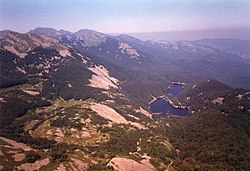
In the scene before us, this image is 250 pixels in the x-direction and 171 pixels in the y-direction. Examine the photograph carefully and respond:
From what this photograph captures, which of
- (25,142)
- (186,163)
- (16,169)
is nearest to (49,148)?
(25,142)

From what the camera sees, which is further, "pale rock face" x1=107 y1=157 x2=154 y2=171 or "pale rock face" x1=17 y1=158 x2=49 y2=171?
"pale rock face" x1=107 y1=157 x2=154 y2=171

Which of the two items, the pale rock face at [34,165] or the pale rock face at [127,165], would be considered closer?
the pale rock face at [34,165]

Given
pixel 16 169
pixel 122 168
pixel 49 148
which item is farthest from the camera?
pixel 49 148

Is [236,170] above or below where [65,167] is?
below

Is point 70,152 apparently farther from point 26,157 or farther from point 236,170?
point 236,170

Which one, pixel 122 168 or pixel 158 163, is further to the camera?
pixel 158 163

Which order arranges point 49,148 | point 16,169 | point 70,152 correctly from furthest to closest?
1. point 49,148
2. point 70,152
3. point 16,169

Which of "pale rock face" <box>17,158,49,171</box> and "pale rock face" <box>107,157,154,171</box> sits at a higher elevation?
"pale rock face" <box>17,158,49,171</box>

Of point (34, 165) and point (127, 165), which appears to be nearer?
point (34, 165)

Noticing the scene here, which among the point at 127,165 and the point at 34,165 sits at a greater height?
the point at 34,165

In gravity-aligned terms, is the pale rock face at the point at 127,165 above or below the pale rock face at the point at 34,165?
below

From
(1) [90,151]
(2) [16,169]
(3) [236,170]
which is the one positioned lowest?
(3) [236,170]
